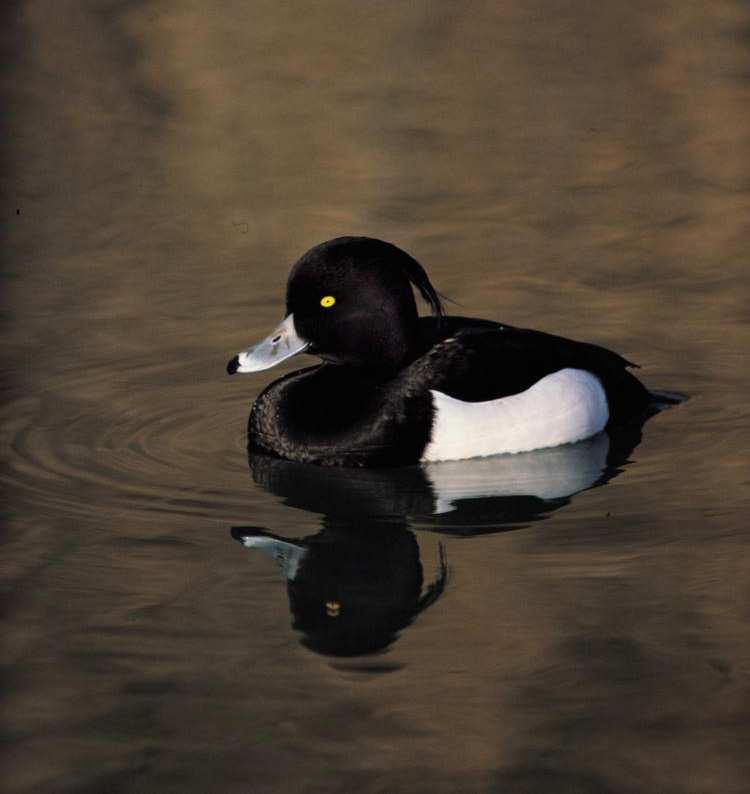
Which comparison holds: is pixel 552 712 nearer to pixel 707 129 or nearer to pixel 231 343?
pixel 231 343

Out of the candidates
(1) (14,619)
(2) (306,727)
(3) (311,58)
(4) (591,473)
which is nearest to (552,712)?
Result: (2) (306,727)

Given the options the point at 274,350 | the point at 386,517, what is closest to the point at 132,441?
the point at 274,350

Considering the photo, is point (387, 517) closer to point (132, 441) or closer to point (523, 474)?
point (523, 474)

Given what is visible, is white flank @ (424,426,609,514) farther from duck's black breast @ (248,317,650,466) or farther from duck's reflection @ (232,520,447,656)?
duck's reflection @ (232,520,447,656)

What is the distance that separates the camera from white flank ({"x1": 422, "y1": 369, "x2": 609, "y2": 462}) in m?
6.88

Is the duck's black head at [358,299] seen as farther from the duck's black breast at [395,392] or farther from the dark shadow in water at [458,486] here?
the dark shadow in water at [458,486]

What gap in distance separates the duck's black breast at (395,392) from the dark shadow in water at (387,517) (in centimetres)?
8

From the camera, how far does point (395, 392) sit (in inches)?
271

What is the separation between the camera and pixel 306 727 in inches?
186

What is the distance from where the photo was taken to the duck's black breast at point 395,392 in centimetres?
683

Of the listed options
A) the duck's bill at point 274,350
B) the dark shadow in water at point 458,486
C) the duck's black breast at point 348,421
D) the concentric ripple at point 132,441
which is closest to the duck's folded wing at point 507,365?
the duck's black breast at point 348,421

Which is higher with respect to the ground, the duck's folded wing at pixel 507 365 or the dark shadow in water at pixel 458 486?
the duck's folded wing at pixel 507 365

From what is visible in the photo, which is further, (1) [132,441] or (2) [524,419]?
(1) [132,441]

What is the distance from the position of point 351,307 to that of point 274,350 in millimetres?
326
